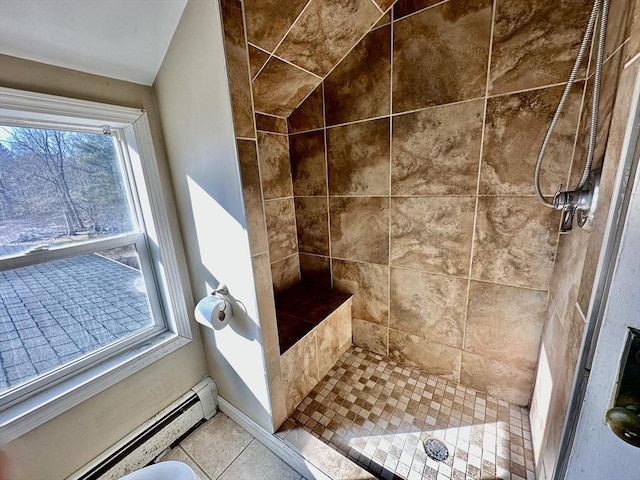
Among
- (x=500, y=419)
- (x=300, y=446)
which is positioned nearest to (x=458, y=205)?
(x=500, y=419)

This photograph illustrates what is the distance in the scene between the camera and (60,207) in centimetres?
97

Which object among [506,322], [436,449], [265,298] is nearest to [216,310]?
[265,298]

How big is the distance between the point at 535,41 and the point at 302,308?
5.45ft

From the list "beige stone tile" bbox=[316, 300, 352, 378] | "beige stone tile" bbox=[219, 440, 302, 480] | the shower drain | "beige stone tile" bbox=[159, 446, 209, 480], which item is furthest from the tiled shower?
"beige stone tile" bbox=[159, 446, 209, 480]

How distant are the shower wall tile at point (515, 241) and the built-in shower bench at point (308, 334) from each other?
0.85 m

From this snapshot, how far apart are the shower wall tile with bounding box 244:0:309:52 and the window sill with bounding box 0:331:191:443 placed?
4.81 feet

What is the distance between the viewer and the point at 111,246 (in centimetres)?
112

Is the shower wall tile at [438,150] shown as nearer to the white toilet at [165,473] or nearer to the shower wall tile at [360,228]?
the shower wall tile at [360,228]

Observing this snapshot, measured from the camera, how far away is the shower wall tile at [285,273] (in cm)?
174

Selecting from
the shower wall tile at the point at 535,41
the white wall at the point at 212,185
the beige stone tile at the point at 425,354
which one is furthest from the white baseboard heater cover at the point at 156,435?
the shower wall tile at the point at 535,41

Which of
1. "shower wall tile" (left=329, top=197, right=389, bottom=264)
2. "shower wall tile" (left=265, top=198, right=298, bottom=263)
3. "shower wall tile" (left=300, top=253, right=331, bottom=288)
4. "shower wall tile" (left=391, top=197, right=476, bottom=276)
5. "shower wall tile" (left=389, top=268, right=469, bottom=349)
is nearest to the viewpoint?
"shower wall tile" (left=391, top=197, right=476, bottom=276)

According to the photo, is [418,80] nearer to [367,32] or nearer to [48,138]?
[367,32]

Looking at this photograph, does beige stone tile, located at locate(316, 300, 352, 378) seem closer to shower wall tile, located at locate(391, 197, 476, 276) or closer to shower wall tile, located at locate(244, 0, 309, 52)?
shower wall tile, located at locate(391, 197, 476, 276)

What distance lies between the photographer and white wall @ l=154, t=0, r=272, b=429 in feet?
2.81
